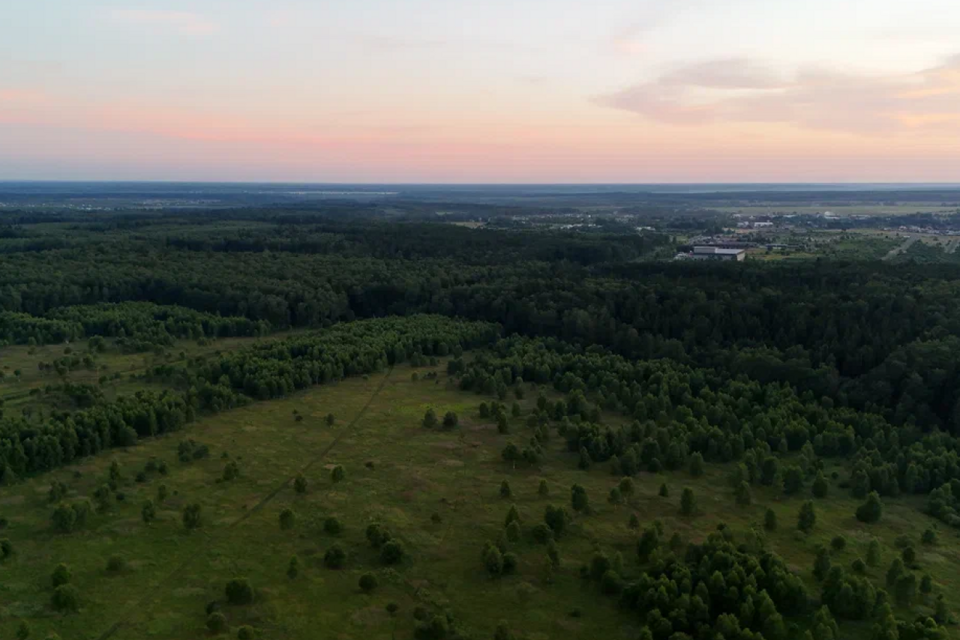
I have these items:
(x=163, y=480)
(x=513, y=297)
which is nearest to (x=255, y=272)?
(x=513, y=297)

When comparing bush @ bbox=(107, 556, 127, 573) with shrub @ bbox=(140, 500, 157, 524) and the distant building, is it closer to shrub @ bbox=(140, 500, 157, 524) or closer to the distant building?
shrub @ bbox=(140, 500, 157, 524)

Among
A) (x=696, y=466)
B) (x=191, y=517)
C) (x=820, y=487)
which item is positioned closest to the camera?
(x=191, y=517)


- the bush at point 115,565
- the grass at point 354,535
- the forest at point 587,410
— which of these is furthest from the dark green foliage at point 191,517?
the bush at point 115,565

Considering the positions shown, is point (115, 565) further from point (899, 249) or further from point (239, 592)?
point (899, 249)

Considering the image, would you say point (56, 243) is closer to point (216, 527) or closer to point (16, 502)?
point (16, 502)

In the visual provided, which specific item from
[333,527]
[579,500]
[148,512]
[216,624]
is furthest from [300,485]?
[579,500]

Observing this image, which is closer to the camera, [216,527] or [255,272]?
[216,527]

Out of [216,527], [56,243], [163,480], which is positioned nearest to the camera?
[216,527]
